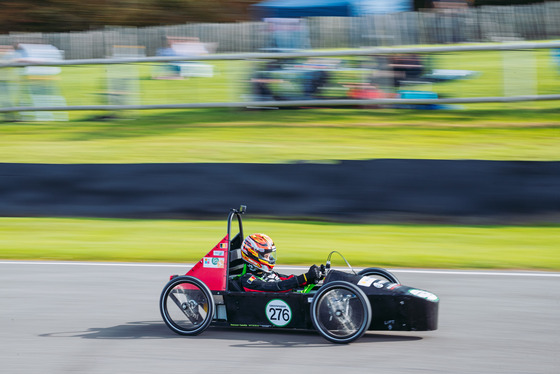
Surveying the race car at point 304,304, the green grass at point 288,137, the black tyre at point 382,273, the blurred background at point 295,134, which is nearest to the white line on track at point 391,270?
the blurred background at point 295,134

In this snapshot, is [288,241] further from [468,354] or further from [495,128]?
[495,128]

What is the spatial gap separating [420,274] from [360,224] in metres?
2.32

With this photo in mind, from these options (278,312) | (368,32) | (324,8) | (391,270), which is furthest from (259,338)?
(324,8)

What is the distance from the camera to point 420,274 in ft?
26.5

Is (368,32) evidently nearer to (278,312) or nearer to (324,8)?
(324,8)

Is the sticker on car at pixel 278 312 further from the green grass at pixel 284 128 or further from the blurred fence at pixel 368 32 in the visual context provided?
the blurred fence at pixel 368 32

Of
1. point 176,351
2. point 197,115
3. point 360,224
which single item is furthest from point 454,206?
point 197,115

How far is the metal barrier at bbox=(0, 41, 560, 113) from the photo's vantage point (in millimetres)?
14492

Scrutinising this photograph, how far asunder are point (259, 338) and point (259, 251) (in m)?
0.65

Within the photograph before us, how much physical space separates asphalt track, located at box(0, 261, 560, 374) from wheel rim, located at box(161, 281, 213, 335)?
10 centimetres

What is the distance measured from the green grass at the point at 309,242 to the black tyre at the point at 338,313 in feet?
10.4

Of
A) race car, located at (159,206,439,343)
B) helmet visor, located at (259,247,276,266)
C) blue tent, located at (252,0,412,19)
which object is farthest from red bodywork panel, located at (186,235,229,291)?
blue tent, located at (252,0,412,19)

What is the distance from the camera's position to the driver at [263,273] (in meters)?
5.62

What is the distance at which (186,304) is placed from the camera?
5840 millimetres
